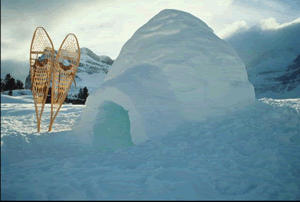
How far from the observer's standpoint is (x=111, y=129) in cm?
656

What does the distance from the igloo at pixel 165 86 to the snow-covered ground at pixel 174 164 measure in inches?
18.6

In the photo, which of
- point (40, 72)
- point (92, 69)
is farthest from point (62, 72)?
point (92, 69)

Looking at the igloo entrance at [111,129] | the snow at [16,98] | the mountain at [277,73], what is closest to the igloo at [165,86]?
the igloo entrance at [111,129]

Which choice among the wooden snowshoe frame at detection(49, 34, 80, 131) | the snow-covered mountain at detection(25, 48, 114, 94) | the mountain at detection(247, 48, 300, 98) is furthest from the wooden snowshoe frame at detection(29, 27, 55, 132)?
the snow-covered mountain at detection(25, 48, 114, 94)

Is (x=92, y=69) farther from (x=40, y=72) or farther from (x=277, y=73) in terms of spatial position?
(x=40, y=72)

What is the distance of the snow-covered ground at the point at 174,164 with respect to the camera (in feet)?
9.59

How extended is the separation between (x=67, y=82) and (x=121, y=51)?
272cm

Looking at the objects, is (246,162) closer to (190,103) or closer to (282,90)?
(190,103)

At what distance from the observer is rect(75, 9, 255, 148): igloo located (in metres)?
5.78

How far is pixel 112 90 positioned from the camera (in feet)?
19.6

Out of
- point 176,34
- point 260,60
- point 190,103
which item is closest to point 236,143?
point 190,103

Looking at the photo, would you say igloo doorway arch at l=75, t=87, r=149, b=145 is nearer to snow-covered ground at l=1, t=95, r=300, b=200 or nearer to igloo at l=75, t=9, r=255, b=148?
igloo at l=75, t=9, r=255, b=148

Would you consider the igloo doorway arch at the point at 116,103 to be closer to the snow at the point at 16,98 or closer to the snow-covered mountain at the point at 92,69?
the snow at the point at 16,98

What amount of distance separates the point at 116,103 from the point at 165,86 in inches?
66.8
